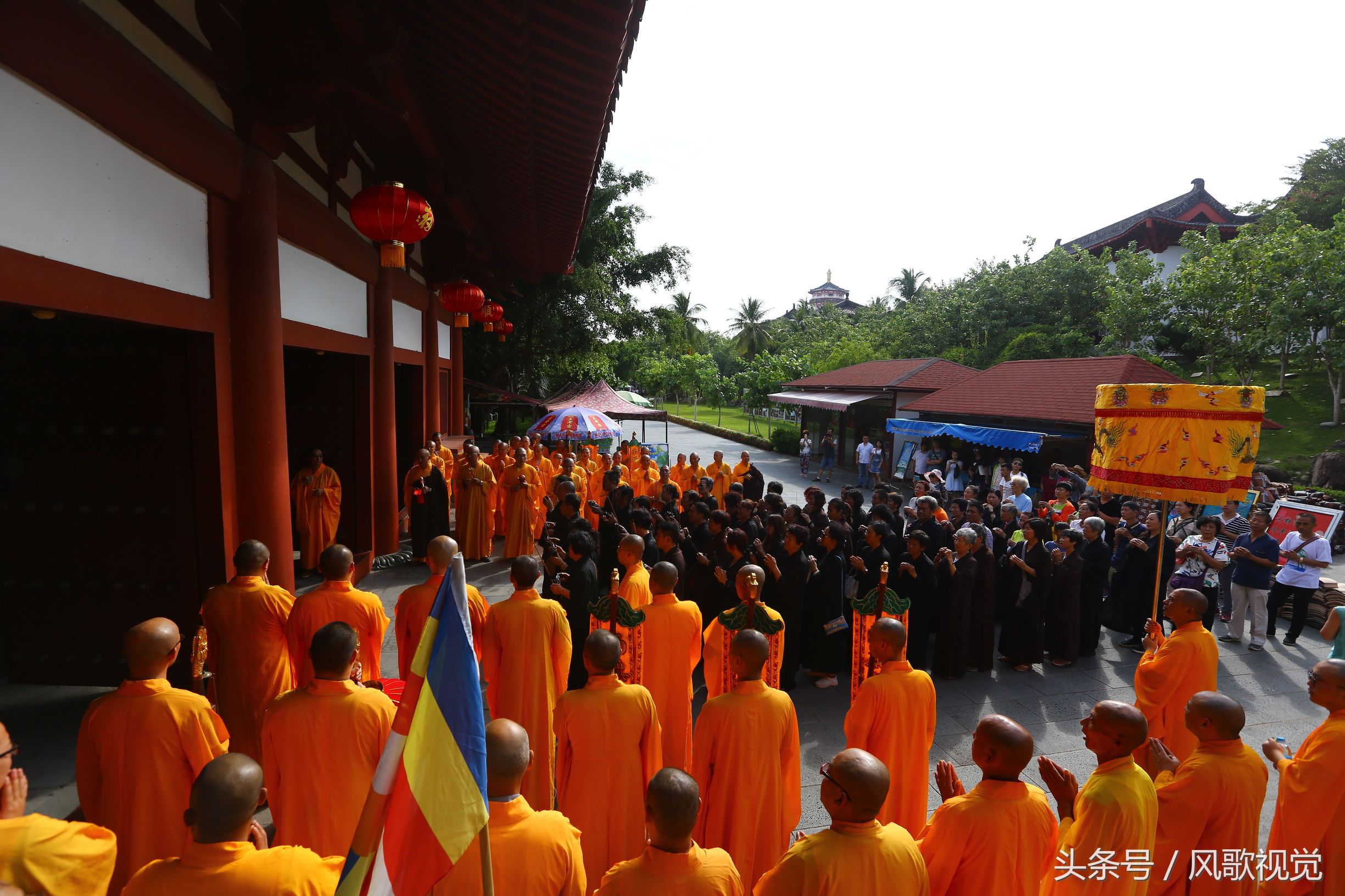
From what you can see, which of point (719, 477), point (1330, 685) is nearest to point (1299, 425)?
point (719, 477)

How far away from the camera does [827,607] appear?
20.4 feet

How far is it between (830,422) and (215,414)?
2116 centimetres

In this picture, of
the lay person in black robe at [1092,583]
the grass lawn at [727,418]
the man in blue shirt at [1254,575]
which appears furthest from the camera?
the grass lawn at [727,418]

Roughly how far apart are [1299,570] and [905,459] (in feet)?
36.4

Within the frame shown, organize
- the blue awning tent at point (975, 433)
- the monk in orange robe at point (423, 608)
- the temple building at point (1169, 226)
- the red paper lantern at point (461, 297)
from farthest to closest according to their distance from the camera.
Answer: the temple building at point (1169, 226), the blue awning tent at point (975, 433), the red paper lantern at point (461, 297), the monk in orange robe at point (423, 608)

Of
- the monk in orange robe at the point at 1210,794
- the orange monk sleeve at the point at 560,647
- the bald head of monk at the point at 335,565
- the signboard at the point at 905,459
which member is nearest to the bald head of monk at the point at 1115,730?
the monk in orange robe at the point at 1210,794

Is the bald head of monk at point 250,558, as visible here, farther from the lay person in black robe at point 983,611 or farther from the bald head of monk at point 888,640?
the lay person in black robe at point 983,611

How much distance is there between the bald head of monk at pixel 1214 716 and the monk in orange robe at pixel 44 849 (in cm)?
399

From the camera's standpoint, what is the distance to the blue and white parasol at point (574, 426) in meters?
14.6

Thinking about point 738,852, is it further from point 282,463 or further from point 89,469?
point 89,469

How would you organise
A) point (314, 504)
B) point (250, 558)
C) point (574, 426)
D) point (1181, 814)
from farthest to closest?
point (574, 426) → point (314, 504) → point (250, 558) → point (1181, 814)

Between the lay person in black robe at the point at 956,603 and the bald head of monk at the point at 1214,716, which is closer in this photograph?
the bald head of monk at the point at 1214,716

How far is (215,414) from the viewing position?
4.49m

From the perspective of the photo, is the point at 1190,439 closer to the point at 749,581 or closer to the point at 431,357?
the point at 749,581
